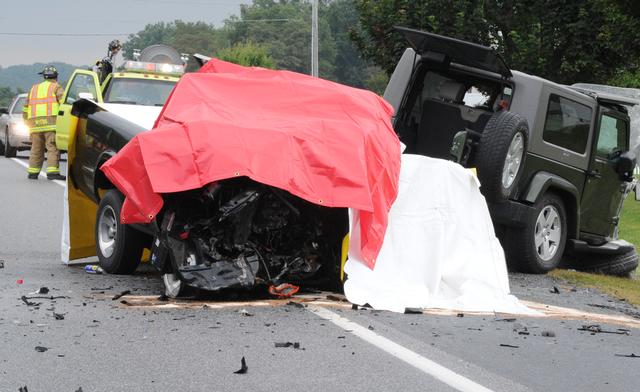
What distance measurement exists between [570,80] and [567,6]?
2.20m

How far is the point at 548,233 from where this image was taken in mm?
10914

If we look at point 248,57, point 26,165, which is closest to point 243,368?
point 26,165

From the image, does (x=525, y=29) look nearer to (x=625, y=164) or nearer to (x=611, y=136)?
(x=611, y=136)

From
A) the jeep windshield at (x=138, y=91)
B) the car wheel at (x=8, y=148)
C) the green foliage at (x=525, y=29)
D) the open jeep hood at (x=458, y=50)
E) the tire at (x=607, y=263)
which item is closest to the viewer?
the open jeep hood at (x=458, y=50)

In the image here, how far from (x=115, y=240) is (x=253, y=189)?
185 cm

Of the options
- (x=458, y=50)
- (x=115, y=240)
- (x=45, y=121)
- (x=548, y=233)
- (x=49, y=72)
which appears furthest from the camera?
(x=49, y=72)

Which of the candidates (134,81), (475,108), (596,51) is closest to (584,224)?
(475,108)

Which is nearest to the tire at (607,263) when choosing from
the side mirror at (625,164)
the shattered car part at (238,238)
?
the side mirror at (625,164)

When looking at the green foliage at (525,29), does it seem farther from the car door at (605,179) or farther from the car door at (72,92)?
the car door at (605,179)

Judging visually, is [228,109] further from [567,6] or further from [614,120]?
[567,6]

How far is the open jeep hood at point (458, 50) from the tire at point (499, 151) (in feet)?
1.88

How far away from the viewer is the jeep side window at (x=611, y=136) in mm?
11734

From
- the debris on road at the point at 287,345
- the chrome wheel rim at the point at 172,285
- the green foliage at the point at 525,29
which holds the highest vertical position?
the green foliage at the point at 525,29

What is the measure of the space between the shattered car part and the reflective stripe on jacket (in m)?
14.0
